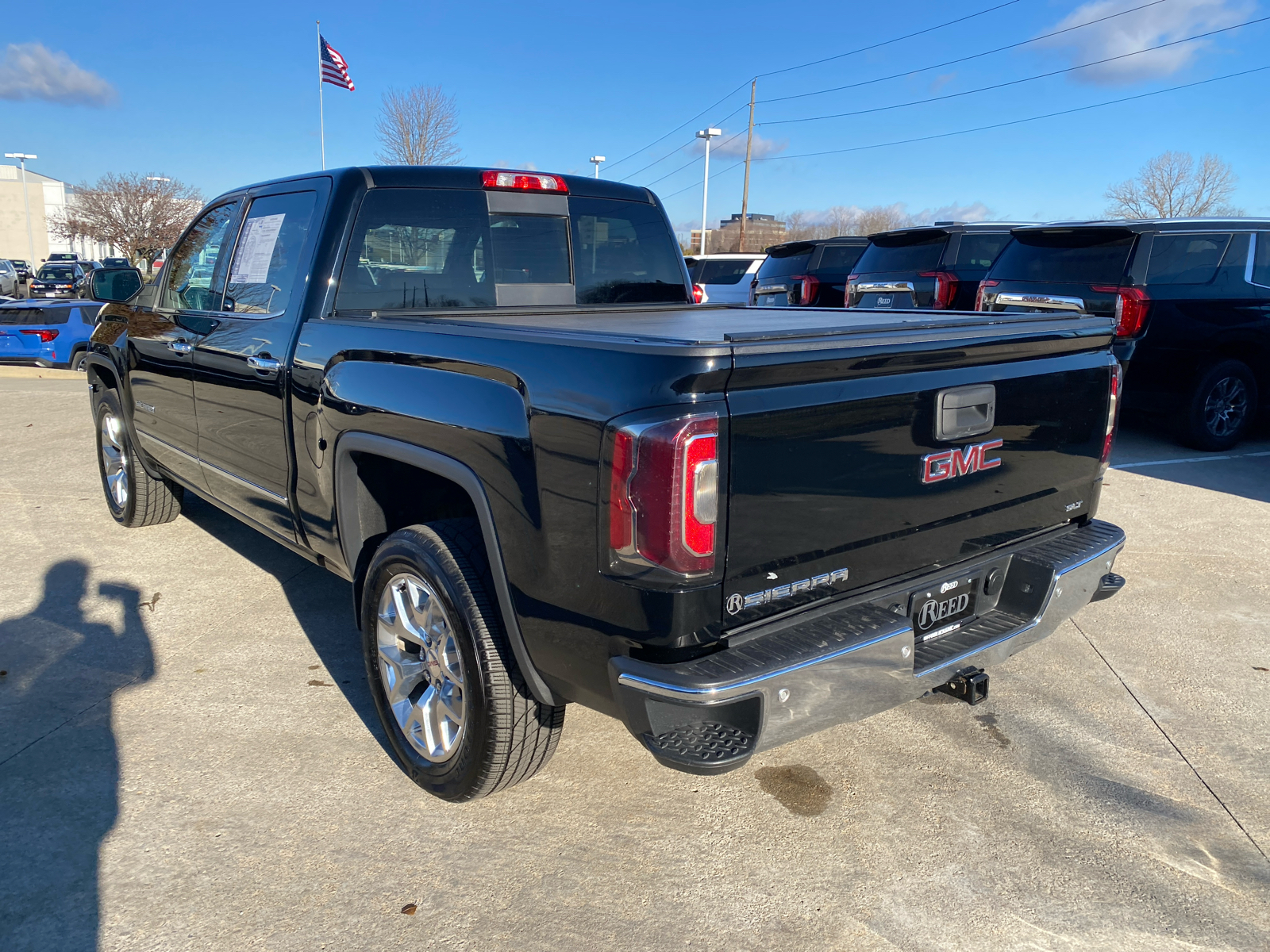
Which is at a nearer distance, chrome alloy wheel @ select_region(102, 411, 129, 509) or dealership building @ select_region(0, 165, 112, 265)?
chrome alloy wheel @ select_region(102, 411, 129, 509)

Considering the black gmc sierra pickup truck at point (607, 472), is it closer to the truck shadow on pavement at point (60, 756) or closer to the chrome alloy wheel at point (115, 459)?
the truck shadow on pavement at point (60, 756)

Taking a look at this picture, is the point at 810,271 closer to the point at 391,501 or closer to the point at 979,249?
the point at 979,249

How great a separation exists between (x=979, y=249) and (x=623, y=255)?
7.53 meters

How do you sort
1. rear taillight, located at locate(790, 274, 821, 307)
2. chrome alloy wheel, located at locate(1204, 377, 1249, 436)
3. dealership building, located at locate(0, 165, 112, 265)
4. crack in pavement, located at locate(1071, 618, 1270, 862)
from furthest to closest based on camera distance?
dealership building, located at locate(0, 165, 112, 265) → rear taillight, located at locate(790, 274, 821, 307) → chrome alloy wheel, located at locate(1204, 377, 1249, 436) → crack in pavement, located at locate(1071, 618, 1270, 862)

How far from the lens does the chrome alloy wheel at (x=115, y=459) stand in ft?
18.5

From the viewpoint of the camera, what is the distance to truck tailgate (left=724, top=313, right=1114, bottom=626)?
7.28ft

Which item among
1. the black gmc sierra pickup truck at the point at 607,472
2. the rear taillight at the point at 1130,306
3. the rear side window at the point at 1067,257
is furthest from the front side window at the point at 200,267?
the rear taillight at the point at 1130,306

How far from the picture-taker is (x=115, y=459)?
5.86 m

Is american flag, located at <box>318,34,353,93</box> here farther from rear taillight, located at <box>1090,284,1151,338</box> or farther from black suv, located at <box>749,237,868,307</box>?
rear taillight, located at <box>1090,284,1151,338</box>

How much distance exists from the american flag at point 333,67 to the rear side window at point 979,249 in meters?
15.9

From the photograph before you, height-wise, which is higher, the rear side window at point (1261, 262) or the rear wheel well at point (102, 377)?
the rear side window at point (1261, 262)

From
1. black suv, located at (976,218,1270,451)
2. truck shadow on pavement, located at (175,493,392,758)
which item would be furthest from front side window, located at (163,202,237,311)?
black suv, located at (976,218,1270,451)

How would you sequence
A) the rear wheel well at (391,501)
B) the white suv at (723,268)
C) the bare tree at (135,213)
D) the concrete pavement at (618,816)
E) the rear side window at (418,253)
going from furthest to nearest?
1. the bare tree at (135,213)
2. the white suv at (723,268)
3. the rear side window at (418,253)
4. the rear wheel well at (391,501)
5. the concrete pavement at (618,816)

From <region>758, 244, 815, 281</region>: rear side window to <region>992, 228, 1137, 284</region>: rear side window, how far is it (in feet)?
16.7
